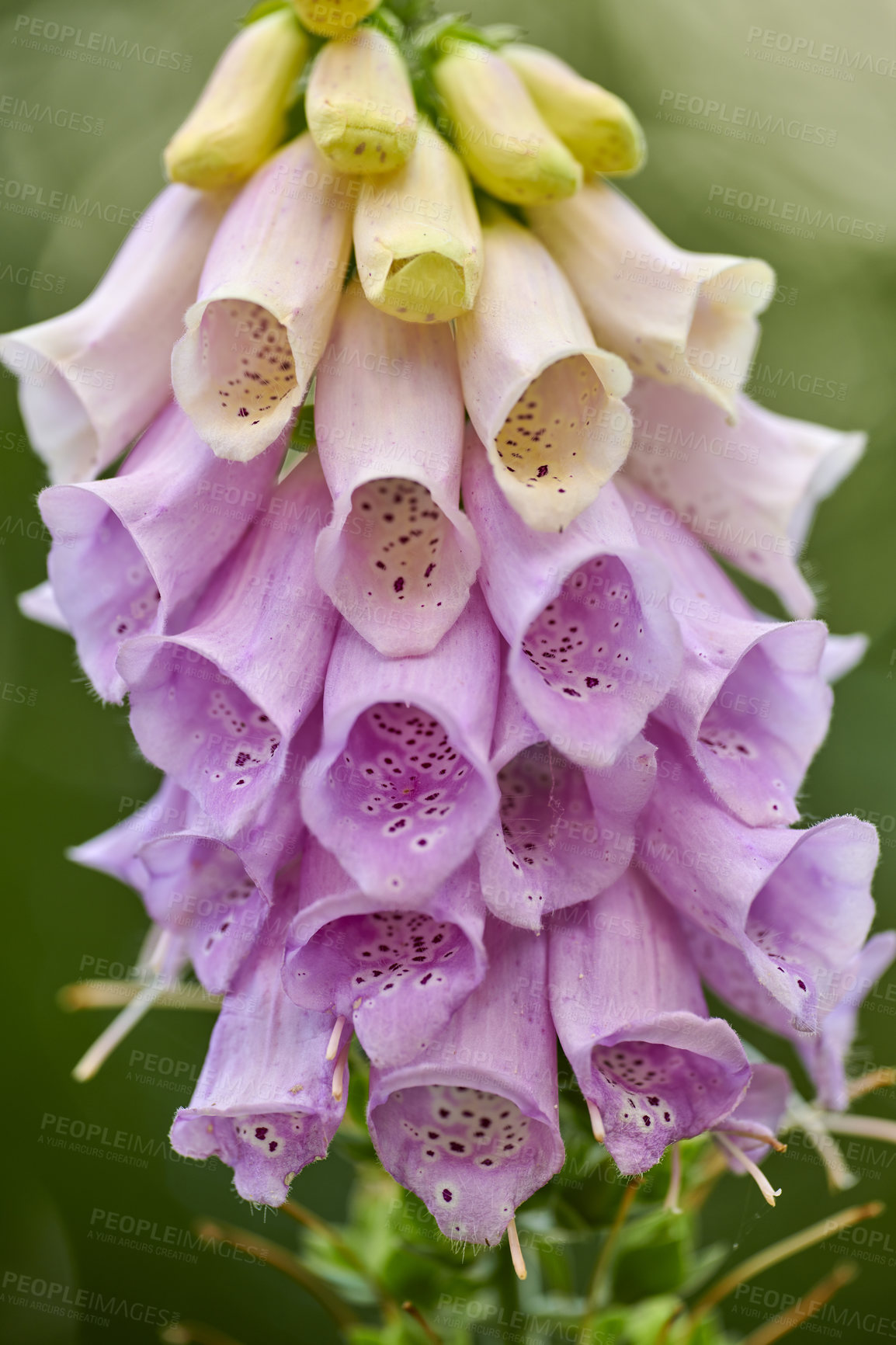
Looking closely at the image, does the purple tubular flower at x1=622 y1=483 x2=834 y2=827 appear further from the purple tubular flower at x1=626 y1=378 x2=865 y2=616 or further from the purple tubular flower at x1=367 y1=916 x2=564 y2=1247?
the purple tubular flower at x1=367 y1=916 x2=564 y2=1247

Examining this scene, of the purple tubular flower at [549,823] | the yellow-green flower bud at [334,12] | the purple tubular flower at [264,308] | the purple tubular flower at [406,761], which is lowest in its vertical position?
the purple tubular flower at [549,823]

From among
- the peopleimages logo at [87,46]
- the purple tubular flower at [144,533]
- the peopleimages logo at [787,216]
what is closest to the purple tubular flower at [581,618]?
the purple tubular flower at [144,533]

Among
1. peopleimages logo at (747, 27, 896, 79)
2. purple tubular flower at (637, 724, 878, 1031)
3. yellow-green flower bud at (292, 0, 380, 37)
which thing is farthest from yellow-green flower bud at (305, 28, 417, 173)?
peopleimages logo at (747, 27, 896, 79)

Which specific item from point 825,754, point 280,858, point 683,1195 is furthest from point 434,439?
point 825,754

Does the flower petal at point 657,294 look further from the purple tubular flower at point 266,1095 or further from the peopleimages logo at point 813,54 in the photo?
the peopleimages logo at point 813,54

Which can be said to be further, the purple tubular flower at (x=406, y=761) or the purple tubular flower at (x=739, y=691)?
the purple tubular flower at (x=739, y=691)
